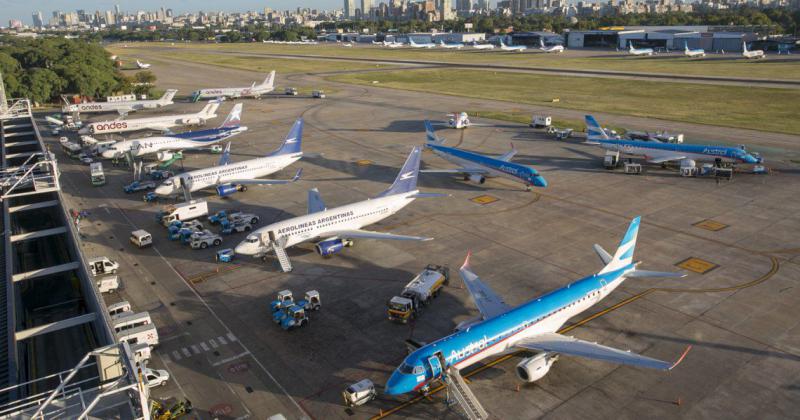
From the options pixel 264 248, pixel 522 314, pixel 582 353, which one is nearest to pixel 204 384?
pixel 264 248

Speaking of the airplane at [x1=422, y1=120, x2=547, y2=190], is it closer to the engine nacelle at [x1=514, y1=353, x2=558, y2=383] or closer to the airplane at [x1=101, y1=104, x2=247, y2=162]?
the engine nacelle at [x1=514, y1=353, x2=558, y2=383]

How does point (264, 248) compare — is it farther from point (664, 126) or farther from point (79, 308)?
point (664, 126)

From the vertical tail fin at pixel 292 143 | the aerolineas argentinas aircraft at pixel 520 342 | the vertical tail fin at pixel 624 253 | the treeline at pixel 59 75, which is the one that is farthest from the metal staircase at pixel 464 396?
the treeline at pixel 59 75

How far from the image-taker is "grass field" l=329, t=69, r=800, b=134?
394 ft

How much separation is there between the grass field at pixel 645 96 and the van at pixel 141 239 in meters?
109

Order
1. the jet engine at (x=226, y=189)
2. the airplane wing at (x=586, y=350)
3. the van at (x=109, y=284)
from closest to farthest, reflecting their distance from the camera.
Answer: the airplane wing at (x=586, y=350)
the van at (x=109, y=284)
the jet engine at (x=226, y=189)

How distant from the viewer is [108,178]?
8712 cm

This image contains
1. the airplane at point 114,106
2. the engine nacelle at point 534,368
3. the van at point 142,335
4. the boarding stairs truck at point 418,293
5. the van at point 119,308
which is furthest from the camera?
the airplane at point 114,106

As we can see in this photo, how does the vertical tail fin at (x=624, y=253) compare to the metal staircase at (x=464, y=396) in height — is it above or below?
above

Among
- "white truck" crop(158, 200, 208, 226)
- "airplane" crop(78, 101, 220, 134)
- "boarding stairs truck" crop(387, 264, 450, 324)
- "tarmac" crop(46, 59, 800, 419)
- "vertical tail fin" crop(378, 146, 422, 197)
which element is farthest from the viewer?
"airplane" crop(78, 101, 220, 134)

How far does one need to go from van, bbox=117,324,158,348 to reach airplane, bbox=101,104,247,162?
56.9 m

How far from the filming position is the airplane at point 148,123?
112 metres

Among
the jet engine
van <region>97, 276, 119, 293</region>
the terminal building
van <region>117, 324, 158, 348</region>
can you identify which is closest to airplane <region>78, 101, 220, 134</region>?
the terminal building

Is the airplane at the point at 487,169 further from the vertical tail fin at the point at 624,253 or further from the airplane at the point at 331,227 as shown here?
the vertical tail fin at the point at 624,253
